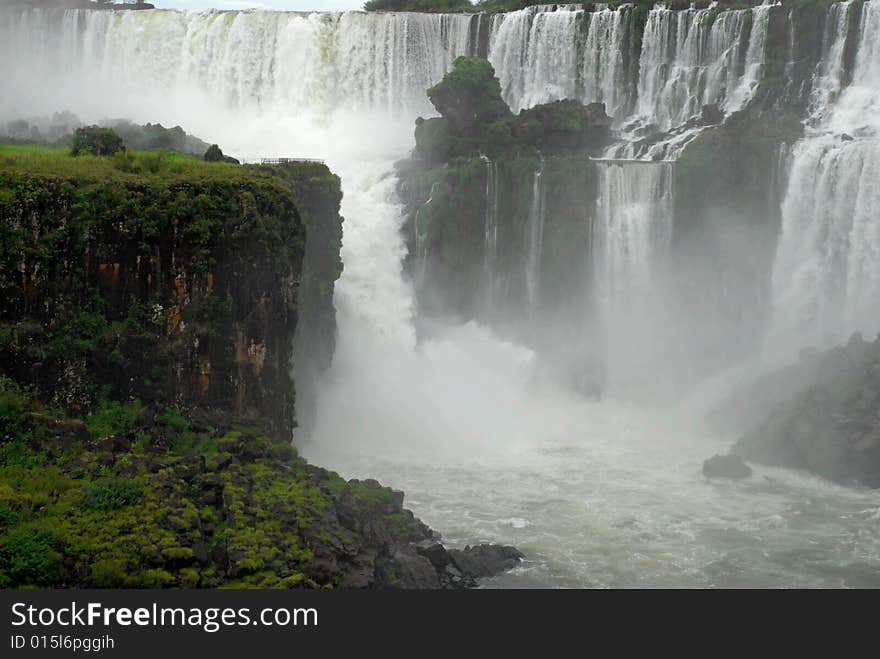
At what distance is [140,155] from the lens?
3216cm

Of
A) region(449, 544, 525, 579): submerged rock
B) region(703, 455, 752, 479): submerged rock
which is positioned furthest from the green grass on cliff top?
region(703, 455, 752, 479): submerged rock

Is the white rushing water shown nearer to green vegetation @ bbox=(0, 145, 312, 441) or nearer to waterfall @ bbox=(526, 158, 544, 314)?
waterfall @ bbox=(526, 158, 544, 314)

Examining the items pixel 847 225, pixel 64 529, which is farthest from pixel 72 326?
pixel 847 225

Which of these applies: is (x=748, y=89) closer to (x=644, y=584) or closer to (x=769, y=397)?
(x=769, y=397)

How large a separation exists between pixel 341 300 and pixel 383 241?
12.9 ft

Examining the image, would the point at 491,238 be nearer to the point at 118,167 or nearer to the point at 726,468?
the point at 726,468

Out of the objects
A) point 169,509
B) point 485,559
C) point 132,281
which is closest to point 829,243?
point 485,559

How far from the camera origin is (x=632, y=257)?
43969mm

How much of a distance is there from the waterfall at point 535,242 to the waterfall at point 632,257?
2.15 metres

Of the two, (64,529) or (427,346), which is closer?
A: (64,529)

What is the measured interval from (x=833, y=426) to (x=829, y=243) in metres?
9.93

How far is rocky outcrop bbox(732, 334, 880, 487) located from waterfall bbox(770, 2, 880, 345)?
5.11 metres

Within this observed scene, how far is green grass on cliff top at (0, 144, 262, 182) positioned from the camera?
91.9 ft

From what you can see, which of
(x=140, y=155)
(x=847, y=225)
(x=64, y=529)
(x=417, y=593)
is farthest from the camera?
(x=847, y=225)
